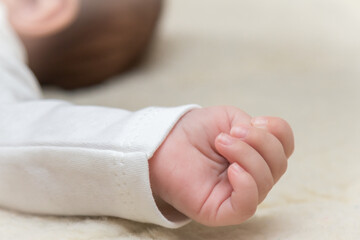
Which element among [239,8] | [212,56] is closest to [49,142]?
[212,56]

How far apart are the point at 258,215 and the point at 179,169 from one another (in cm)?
13

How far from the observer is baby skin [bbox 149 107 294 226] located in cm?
50

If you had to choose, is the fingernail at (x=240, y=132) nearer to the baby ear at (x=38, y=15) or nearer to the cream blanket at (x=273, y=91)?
the cream blanket at (x=273, y=91)

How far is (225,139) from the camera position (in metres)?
0.51

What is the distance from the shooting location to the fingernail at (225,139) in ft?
1.65

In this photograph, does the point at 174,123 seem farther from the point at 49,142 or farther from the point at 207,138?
the point at 49,142

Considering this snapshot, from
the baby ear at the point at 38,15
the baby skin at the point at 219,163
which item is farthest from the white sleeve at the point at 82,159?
the baby ear at the point at 38,15

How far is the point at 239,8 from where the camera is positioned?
160 centimetres

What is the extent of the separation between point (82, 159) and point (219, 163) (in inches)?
5.7

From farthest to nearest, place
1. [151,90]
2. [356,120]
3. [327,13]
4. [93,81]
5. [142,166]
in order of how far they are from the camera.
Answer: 1. [327,13]
2. [93,81]
3. [151,90]
4. [356,120]
5. [142,166]

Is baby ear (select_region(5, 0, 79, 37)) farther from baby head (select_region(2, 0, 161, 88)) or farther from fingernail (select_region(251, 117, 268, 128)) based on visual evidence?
fingernail (select_region(251, 117, 268, 128))

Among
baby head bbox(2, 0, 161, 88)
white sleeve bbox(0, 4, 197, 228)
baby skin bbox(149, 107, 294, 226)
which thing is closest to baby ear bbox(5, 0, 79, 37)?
baby head bbox(2, 0, 161, 88)

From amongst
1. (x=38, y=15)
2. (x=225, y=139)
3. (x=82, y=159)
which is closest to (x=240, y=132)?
(x=225, y=139)

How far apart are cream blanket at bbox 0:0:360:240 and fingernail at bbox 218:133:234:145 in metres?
0.11
